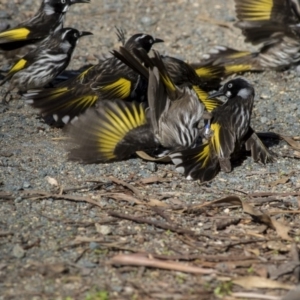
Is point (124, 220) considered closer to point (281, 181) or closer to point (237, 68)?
point (281, 181)

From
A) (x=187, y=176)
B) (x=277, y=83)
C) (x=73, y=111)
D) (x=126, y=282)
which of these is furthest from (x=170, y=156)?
(x=277, y=83)

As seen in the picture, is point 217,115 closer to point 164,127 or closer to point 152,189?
point 164,127

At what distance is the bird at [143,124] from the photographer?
707 centimetres

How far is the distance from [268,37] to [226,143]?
3105 mm

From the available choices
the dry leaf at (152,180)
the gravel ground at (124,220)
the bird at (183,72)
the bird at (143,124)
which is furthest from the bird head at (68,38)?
the dry leaf at (152,180)

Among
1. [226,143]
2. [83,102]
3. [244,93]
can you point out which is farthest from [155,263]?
[83,102]

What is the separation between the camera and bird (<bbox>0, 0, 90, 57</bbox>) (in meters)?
9.07

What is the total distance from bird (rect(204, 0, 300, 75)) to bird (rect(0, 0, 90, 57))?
1.73 metres

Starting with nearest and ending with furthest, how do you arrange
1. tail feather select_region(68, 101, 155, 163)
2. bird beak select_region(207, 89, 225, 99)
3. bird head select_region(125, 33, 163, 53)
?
1. tail feather select_region(68, 101, 155, 163)
2. bird beak select_region(207, 89, 225, 99)
3. bird head select_region(125, 33, 163, 53)

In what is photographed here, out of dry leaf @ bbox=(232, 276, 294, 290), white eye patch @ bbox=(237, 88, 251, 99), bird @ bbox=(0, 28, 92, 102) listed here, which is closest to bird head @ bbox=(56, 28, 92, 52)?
bird @ bbox=(0, 28, 92, 102)

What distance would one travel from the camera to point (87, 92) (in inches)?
308

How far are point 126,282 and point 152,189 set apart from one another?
1674 mm

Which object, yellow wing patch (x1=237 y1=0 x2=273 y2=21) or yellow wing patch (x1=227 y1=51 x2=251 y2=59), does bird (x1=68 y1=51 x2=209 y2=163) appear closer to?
yellow wing patch (x1=227 y1=51 x2=251 y2=59)

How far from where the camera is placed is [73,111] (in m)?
7.75
